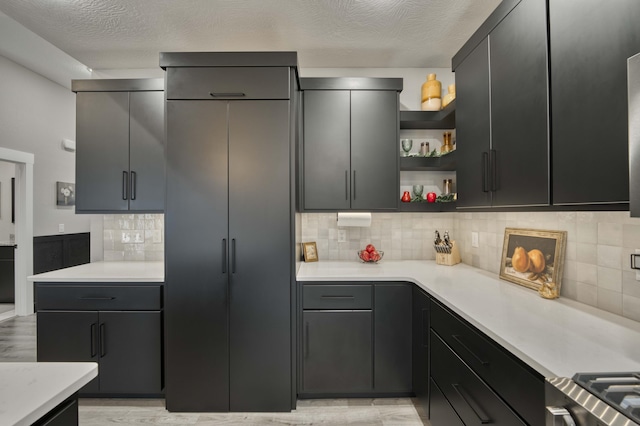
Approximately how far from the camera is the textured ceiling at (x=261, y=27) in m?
2.01

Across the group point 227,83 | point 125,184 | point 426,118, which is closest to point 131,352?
point 125,184

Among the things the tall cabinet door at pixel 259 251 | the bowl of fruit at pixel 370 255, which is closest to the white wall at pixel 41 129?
the tall cabinet door at pixel 259 251

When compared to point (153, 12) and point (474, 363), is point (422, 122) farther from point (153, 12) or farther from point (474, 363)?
point (153, 12)

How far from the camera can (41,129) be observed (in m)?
4.16

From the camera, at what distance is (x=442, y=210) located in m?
2.65

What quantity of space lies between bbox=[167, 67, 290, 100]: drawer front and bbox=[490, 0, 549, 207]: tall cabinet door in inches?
50.9

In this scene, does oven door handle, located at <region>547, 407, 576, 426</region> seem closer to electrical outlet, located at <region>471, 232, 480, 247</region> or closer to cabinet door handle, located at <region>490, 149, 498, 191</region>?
cabinet door handle, located at <region>490, 149, 498, 191</region>

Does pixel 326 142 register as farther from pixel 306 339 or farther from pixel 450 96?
pixel 306 339

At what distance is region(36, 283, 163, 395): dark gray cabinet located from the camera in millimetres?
2152

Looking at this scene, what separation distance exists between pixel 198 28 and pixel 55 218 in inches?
160

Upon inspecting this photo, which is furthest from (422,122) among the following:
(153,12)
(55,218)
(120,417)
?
(55,218)

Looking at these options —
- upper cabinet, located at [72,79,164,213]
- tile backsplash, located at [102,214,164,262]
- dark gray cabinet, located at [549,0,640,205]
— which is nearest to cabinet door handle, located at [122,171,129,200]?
upper cabinet, located at [72,79,164,213]

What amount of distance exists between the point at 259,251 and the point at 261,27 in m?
1.67

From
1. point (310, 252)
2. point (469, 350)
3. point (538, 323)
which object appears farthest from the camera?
point (310, 252)
